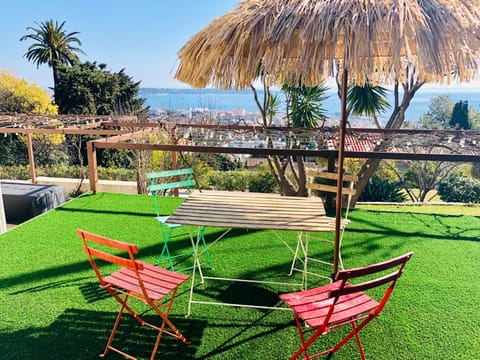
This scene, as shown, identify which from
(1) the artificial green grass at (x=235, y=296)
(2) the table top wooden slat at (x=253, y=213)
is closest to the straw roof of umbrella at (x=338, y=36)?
(2) the table top wooden slat at (x=253, y=213)

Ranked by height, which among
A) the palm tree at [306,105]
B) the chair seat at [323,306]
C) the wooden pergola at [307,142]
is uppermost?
the palm tree at [306,105]

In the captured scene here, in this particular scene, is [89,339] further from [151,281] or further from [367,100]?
[367,100]

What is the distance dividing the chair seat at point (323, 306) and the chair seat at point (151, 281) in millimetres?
769

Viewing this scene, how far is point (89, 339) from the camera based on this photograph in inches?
104

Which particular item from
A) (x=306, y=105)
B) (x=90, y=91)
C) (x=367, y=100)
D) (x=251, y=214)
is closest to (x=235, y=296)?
(x=251, y=214)

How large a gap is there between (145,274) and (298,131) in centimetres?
439

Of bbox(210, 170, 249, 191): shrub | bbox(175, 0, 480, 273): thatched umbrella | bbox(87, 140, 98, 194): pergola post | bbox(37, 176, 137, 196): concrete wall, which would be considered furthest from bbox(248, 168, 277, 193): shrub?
bbox(175, 0, 480, 273): thatched umbrella

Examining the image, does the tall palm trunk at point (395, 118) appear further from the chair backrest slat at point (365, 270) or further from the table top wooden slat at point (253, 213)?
the chair backrest slat at point (365, 270)

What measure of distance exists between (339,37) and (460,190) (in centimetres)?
892

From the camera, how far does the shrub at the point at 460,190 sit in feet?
31.3

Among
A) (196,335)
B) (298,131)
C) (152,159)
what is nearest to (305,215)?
(196,335)

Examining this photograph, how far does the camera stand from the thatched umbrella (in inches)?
91.7

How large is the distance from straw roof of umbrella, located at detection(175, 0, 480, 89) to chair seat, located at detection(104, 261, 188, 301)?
159 centimetres

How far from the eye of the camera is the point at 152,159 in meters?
10.1
